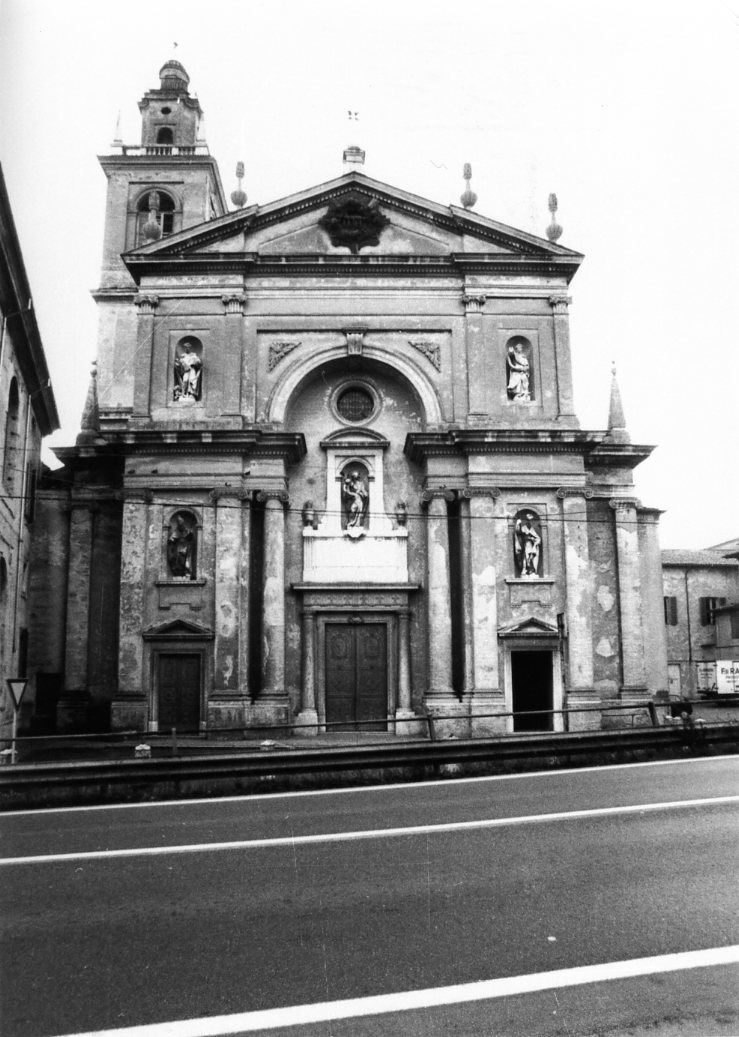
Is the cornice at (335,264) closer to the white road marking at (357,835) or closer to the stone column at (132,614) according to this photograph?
the stone column at (132,614)

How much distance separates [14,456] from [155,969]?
775 inches

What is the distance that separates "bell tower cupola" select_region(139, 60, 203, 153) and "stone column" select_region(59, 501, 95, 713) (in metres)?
24.0

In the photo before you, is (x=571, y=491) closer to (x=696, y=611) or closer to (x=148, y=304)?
(x=148, y=304)

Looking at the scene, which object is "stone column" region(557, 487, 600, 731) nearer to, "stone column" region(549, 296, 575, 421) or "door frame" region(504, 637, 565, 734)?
"door frame" region(504, 637, 565, 734)

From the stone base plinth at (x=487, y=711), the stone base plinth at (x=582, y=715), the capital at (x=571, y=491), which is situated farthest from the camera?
the capital at (x=571, y=491)

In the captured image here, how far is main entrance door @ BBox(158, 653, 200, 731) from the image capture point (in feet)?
82.3

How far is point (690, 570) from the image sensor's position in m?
44.7

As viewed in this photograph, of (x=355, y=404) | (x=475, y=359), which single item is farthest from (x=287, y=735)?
(x=475, y=359)

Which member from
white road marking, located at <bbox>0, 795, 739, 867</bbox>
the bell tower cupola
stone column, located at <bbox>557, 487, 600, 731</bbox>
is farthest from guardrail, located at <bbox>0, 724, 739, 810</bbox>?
the bell tower cupola

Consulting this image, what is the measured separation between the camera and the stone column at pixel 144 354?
26.7 metres

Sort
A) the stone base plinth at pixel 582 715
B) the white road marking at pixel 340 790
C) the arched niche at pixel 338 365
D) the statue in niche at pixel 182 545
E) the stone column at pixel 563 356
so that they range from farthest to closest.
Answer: the stone column at pixel 563 356
the arched niche at pixel 338 365
the statue in niche at pixel 182 545
the stone base plinth at pixel 582 715
the white road marking at pixel 340 790

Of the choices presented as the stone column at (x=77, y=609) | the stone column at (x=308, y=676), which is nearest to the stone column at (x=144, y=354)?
the stone column at (x=77, y=609)

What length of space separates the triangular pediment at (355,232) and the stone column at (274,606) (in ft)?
25.2

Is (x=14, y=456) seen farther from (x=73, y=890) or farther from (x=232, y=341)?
(x=73, y=890)
